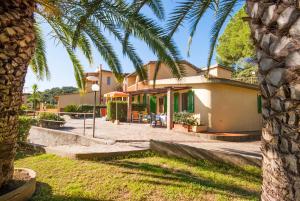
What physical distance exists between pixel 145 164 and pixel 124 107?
1443 cm

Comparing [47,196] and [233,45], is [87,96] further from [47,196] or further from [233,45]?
[47,196]

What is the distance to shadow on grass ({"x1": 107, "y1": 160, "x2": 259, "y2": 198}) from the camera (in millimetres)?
4684

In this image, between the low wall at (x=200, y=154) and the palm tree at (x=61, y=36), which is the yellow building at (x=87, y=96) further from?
the low wall at (x=200, y=154)

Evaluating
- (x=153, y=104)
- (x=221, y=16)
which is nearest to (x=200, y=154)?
(x=221, y=16)

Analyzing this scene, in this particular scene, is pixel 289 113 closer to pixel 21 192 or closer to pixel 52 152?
pixel 21 192

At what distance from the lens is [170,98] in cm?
1491

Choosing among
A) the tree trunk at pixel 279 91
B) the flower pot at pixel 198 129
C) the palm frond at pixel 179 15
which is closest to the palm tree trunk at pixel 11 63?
the palm frond at pixel 179 15

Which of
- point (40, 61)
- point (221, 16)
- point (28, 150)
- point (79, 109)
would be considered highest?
point (221, 16)

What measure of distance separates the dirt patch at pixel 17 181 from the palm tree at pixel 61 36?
0.13 m

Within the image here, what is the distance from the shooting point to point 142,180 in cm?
528

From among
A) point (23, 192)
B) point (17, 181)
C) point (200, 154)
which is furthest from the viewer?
point (200, 154)

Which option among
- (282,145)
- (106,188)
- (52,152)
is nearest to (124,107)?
(52,152)

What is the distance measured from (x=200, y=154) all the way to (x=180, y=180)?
5.67 ft

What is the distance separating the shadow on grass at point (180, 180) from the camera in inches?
184
